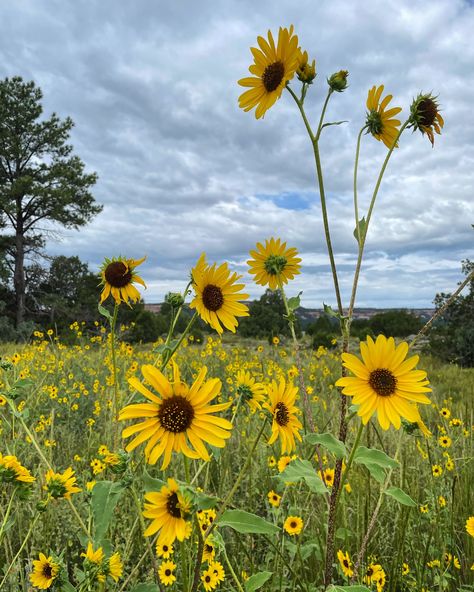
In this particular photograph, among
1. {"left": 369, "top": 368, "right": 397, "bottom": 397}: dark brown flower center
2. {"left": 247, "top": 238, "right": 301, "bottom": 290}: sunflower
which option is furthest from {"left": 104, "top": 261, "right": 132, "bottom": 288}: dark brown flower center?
{"left": 369, "top": 368, "right": 397, "bottom": 397}: dark brown flower center

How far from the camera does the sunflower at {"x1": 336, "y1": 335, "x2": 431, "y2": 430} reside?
115cm

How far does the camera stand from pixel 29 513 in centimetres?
244

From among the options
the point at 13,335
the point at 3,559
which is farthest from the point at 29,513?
the point at 13,335

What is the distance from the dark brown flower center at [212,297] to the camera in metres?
1.43

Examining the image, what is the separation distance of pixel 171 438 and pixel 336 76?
1174mm

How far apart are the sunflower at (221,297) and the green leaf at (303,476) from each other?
1.44 ft

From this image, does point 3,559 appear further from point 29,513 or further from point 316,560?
point 316,560

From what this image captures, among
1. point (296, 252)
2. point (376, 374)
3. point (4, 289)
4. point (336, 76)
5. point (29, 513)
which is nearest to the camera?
point (376, 374)

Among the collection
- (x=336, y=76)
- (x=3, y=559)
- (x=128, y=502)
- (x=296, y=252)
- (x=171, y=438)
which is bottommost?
(x=3, y=559)

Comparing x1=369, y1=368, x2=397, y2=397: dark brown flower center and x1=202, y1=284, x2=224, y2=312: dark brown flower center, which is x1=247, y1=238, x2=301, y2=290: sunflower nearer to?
x1=202, y1=284, x2=224, y2=312: dark brown flower center

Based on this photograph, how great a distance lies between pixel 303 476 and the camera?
124 cm

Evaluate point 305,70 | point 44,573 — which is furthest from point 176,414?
point 305,70

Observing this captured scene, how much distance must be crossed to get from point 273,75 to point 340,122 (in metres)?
0.31

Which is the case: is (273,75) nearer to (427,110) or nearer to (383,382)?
(427,110)
